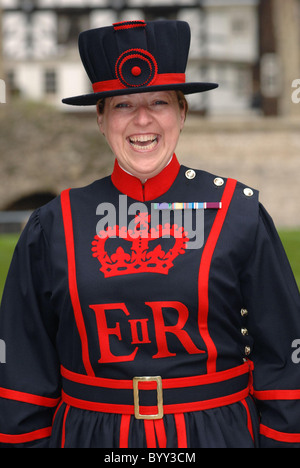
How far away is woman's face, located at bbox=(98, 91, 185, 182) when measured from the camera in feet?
6.41

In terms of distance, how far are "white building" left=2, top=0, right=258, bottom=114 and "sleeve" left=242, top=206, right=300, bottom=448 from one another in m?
21.6

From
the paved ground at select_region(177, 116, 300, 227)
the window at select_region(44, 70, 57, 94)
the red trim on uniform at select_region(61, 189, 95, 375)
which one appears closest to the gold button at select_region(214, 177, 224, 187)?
the red trim on uniform at select_region(61, 189, 95, 375)

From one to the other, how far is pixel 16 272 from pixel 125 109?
0.65 meters

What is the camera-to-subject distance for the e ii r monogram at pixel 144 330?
1909mm

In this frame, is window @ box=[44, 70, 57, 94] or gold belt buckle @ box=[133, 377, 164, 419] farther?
window @ box=[44, 70, 57, 94]

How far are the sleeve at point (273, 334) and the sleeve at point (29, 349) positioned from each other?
0.65 meters

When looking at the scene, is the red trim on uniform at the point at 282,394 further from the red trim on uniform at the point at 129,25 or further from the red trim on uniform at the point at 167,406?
the red trim on uniform at the point at 129,25

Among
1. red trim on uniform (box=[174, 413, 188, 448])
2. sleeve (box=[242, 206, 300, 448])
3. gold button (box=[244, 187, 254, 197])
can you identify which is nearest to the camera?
red trim on uniform (box=[174, 413, 188, 448])

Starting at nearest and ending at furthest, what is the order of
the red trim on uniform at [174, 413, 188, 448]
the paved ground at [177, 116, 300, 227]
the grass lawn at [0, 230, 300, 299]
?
1. the red trim on uniform at [174, 413, 188, 448]
2. the grass lawn at [0, 230, 300, 299]
3. the paved ground at [177, 116, 300, 227]

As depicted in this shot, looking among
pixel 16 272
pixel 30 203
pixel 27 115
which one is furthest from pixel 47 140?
pixel 16 272

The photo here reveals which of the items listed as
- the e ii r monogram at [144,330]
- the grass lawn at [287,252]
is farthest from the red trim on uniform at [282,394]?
the grass lawn at [287,252]

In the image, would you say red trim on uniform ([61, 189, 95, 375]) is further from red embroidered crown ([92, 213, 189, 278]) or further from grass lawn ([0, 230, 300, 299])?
grass lawn ([0, 230, 300, 299])

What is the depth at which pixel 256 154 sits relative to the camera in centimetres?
1930

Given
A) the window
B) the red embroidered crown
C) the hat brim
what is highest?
the window
